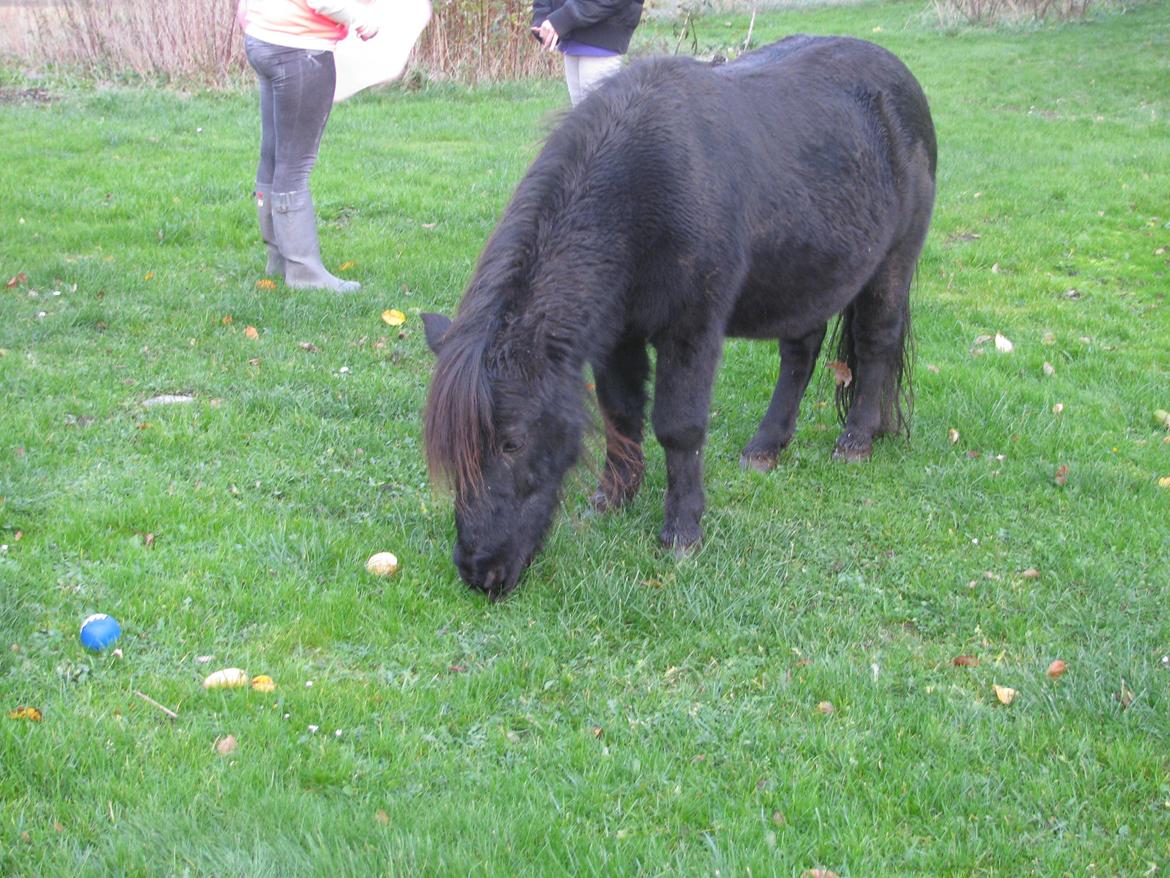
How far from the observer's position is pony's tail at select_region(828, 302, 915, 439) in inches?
225

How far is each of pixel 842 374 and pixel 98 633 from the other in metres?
3.87

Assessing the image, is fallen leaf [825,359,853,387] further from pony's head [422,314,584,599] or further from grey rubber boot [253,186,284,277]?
grey rubber boot [253,186,284,277]

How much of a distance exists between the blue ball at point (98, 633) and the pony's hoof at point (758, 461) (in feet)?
9.98

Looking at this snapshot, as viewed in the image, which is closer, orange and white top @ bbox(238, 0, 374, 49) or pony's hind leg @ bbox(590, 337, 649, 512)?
pony's hind leg @ bbox(590, 337, 649, 512)

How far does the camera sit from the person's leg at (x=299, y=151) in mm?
6723

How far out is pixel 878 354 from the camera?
567 cm

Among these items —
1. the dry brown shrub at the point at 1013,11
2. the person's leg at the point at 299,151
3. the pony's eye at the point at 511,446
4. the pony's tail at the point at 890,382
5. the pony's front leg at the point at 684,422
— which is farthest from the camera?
the dry brown shrub at the point at 1013,11

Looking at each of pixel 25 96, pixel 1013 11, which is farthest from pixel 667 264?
pixel 1013 11

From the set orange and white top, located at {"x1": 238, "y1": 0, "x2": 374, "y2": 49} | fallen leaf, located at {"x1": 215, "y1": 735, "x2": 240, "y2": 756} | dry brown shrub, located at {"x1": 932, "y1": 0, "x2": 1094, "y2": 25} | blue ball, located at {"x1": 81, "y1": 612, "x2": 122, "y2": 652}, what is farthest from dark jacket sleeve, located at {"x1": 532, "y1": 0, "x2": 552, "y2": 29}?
dry brown shrub, located at {"x1": 932, "y1": 0, "x2": 1094, "y2": 25}

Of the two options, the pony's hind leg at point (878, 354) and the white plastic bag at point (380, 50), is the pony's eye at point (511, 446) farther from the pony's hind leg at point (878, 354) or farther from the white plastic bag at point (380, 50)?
the white plastic bag at point (380, 50)

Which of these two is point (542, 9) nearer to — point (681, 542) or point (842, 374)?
point (842, 374)

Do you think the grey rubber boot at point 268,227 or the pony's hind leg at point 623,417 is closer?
the pony's hind leg at point 623,417

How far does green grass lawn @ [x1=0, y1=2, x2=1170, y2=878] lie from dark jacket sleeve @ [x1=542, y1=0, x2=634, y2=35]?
182 cm

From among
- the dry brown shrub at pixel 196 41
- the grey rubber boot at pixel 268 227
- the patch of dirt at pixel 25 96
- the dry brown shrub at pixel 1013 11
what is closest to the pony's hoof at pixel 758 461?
the grey rubber boot at pixel 268 227
